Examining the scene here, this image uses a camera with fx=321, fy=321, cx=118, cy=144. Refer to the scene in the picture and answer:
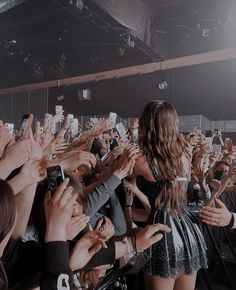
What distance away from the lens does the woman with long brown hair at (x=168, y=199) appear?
1.49 m

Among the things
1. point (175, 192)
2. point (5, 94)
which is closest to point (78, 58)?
point (5, 94)

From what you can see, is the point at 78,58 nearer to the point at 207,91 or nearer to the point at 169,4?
the point at 169,4

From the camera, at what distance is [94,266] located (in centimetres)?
Answer: 112

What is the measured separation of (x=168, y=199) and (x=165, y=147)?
0.26m

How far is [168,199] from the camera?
1556 millimetres

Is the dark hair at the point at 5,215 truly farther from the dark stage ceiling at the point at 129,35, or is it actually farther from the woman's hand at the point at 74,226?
the dark stage ceiling at the point at 129,35

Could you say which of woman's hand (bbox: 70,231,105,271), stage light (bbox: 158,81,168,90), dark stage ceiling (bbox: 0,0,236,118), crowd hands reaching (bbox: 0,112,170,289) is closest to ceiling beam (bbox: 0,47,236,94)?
dark stage ceiling (bbox: 0,0,236,118)

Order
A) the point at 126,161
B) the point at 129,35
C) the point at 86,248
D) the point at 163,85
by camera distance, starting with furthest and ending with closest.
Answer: the point at 163,85 < the point at 129,35 < the point at 126,161 < the point at 86,248

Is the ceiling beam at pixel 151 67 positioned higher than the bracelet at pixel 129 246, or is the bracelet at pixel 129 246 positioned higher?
the ceiling beam at pixel 151 67

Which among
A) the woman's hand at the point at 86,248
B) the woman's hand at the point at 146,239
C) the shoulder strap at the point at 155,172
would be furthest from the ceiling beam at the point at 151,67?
the woman's hand at the point at 86,248

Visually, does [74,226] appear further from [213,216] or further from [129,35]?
[129,35]

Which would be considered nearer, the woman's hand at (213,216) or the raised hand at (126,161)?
the woman's hand at (213,216)

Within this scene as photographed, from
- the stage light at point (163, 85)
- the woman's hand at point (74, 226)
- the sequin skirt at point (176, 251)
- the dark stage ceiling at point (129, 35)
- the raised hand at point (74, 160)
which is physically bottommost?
the sequin skirt at point (176, 251)

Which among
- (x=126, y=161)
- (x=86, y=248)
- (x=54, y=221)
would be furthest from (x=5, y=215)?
(x=126, y=161)
